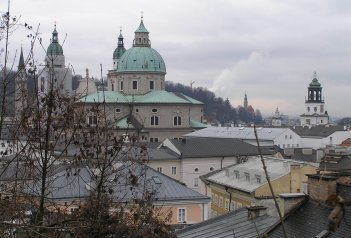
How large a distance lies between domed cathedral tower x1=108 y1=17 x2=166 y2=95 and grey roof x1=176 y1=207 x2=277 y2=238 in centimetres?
5791

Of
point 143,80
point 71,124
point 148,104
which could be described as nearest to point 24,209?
point 71,124

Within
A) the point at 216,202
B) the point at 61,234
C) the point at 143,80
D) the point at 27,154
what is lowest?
the point at 216,202

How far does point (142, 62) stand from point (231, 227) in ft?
198

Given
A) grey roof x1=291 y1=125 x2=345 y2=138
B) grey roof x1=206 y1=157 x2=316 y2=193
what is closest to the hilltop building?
grey roof x1=291 y1=125 x2=345 y2=138

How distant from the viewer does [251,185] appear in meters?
31.7

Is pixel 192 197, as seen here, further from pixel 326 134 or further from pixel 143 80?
→ pixel 326 134

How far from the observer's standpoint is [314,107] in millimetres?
117750

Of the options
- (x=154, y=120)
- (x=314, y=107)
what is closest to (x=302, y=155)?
(x=154, y=120)

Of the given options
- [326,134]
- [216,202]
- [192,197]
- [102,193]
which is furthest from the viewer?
[326,134]

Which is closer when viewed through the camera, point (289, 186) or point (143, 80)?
point (289, 186)

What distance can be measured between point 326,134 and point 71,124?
89984 millimetres

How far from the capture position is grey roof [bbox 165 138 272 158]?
52.4m

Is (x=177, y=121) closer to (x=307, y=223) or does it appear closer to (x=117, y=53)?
(x=117, y=53)

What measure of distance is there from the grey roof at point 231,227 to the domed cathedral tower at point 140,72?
57906mm
